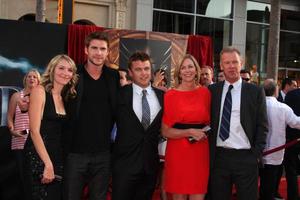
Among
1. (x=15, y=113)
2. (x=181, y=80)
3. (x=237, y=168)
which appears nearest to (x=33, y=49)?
(x=15, y=113)

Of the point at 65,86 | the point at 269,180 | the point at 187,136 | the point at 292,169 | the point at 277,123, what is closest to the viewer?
the point at 65,86

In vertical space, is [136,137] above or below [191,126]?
below

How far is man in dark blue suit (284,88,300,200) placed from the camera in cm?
690

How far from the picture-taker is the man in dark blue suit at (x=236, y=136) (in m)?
4.41

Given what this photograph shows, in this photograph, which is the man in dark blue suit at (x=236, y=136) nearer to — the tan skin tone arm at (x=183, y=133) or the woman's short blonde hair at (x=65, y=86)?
the tan skin tone arm at (x=183, y=133)

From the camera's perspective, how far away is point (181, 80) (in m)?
4.67

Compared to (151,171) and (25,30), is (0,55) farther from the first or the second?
(151,171)

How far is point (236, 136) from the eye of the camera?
442cm

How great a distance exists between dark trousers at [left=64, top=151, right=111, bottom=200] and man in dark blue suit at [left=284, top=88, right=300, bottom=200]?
3.62 m

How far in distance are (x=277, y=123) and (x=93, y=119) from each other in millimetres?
3091

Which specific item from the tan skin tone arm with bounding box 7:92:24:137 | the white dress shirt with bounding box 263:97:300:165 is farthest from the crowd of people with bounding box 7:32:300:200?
the tan skin tone arm with bounding box 7:92:24:137

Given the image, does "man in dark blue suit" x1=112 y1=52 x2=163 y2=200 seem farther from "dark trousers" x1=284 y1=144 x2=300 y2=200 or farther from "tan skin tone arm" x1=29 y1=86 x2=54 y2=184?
"dark trousers" x1=284 y1=144 x2=300 y2=200

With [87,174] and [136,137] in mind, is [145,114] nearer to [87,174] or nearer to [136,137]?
[136,137]

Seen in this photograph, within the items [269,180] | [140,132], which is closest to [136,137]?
[140,132]
